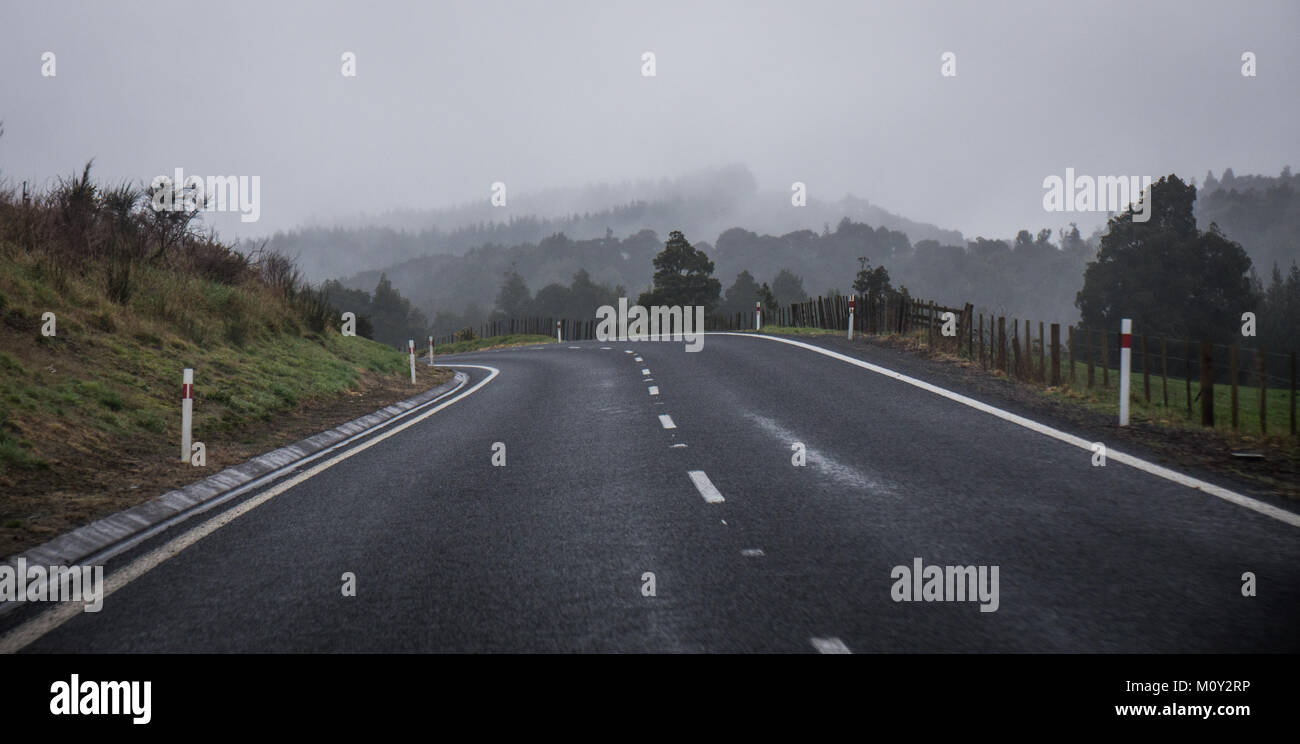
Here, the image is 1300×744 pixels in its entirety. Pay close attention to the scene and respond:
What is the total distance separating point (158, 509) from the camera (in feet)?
A: 21.3

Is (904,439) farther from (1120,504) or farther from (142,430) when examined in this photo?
Answer: (142,430)

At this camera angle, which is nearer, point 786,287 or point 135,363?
point 135,363

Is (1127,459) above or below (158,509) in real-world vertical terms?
above

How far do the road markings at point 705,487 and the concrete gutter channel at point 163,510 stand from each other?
4129 mm

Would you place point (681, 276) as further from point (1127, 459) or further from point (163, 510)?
point (163, 510)

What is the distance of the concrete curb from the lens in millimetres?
5156

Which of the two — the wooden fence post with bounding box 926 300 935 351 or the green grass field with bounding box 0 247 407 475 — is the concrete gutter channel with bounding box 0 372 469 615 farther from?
the wooden fence post with bounding box 926 300 935 351

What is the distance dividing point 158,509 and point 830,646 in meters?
5.73

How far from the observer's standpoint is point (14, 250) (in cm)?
1184

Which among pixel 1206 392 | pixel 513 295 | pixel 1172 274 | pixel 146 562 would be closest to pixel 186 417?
pixel 146 562

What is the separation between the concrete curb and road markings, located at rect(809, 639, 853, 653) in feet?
13.6

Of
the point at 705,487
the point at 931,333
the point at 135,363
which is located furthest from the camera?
the point at 931,333

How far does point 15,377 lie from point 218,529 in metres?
4.75
